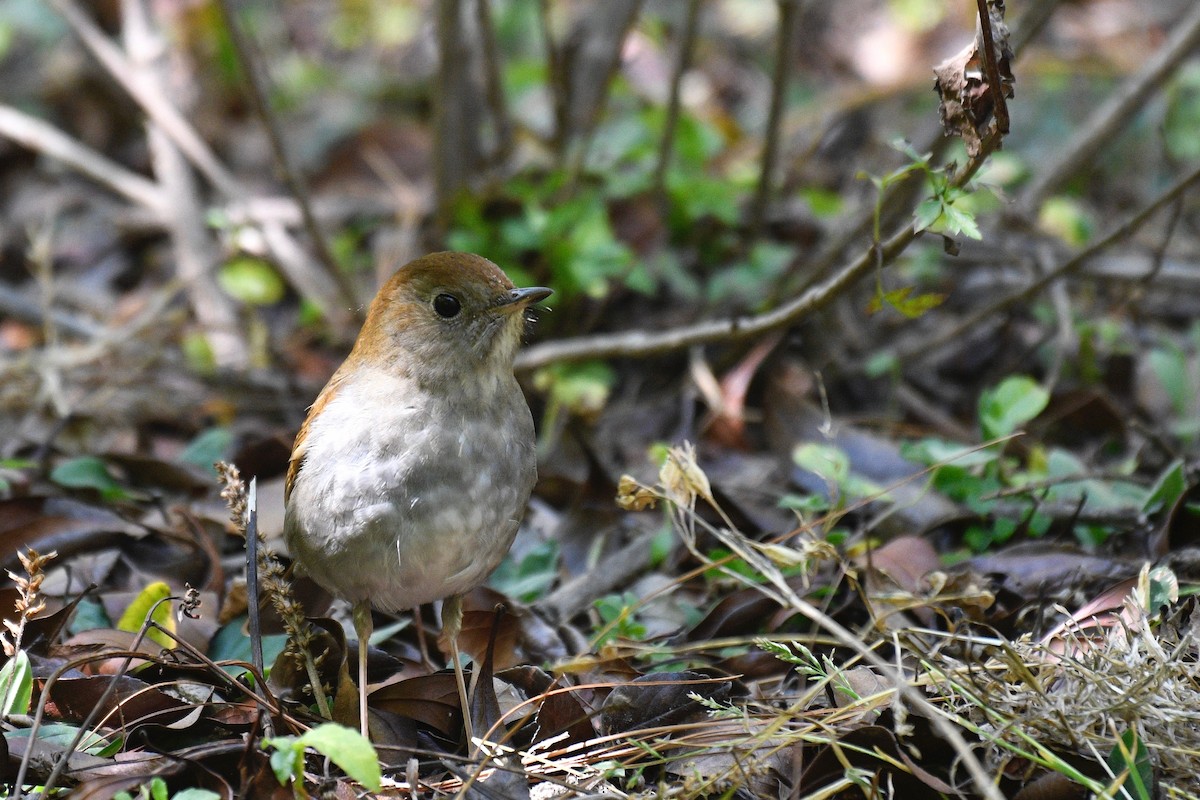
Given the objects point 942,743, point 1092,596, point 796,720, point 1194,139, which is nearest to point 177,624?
point 796,720

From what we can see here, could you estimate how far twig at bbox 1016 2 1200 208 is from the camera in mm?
4961

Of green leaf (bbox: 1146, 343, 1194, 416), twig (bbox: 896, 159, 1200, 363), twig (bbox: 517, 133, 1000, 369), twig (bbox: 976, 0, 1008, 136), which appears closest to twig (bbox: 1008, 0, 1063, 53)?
twig (bbox: 896, 159, 1200, 363)

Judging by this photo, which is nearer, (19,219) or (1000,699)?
(1000,699)

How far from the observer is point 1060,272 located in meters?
4.54

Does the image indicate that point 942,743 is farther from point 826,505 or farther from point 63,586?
point 63,586

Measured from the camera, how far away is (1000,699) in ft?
9.41

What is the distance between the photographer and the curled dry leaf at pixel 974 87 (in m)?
2.78

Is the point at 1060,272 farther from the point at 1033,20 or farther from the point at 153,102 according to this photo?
the point at 153,102

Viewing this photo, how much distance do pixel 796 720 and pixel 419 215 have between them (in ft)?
13.3

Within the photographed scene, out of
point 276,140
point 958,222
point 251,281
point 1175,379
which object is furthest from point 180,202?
point 1175,379

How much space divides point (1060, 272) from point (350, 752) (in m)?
3.23

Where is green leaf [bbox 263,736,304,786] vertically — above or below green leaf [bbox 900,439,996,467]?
above

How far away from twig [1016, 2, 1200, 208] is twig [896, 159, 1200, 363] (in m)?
0.78

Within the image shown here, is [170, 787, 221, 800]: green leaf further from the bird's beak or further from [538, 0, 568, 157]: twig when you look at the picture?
[538, 0, 568, 157]: twig
